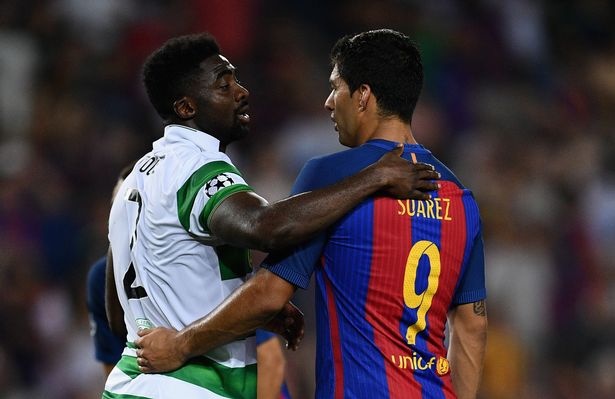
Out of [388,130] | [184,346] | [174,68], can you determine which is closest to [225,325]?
[184,346]

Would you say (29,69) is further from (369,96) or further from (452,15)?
(369,96)

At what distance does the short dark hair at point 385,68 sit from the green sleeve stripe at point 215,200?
0.58 m

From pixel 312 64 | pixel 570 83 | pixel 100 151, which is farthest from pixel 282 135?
pixel 570 83

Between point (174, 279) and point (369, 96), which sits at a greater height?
point (369, 96)

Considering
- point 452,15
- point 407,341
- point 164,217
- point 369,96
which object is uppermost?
point 452,15

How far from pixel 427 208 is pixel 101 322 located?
6.69 ft

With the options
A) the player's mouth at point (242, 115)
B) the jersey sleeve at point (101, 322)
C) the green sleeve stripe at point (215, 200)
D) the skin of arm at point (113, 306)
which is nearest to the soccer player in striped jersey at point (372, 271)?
the green sleeve stripe at point (215, 200)

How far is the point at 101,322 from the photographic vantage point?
16.2 feet

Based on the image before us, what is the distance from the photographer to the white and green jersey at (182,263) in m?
3.55

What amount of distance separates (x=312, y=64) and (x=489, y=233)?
8.02ft

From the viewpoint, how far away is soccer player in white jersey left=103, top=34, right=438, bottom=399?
3420mm

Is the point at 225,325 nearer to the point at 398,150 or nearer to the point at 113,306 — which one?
the point at 398,150

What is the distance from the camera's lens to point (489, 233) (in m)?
8.62

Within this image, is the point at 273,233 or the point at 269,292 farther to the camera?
the point at 269,292
